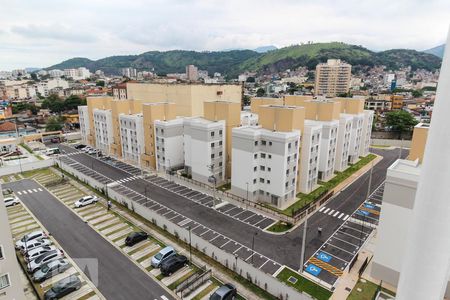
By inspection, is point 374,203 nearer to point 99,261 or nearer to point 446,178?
point 446,178

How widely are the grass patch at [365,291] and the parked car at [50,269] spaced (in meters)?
30.1

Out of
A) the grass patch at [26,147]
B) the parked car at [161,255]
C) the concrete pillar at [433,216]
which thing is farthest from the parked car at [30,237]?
the grass patch at [26,147]

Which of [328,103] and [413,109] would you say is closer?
[328,103]

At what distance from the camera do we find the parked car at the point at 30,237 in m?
34.3

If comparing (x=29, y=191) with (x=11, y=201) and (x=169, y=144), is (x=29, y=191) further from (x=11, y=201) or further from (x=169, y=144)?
(x=169, y=144)

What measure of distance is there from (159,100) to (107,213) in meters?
46.3

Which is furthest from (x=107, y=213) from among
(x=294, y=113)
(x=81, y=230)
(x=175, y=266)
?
(x=294, y=113)

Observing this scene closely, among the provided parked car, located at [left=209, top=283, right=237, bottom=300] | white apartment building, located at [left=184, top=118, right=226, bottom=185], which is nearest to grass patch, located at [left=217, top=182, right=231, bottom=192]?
white apartment building, located at [left=184, top=118, right=226, bottom=185]

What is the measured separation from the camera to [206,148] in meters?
51.8

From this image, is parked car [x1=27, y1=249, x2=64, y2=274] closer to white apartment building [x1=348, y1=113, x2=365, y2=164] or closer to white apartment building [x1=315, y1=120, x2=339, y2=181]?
white apartment building [x1=315, y1=120, x2=339, y2=181]

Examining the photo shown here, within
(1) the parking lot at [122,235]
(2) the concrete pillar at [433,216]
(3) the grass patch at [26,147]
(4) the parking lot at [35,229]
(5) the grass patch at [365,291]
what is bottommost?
(4) the parking lot at [35,229]

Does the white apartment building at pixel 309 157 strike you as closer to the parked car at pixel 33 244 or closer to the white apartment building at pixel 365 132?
the white apartment building at pixel 365 132

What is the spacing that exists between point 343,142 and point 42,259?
188 feet

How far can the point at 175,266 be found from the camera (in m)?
30.0
